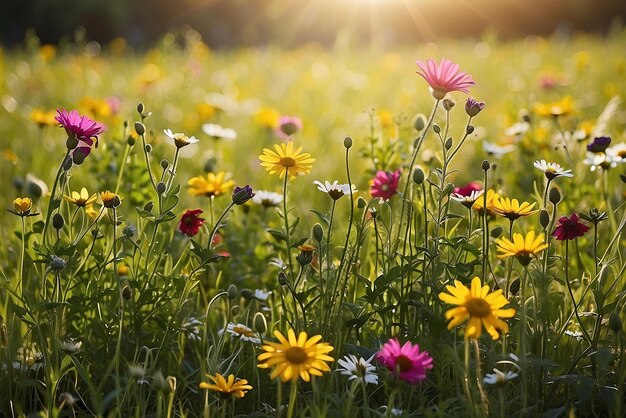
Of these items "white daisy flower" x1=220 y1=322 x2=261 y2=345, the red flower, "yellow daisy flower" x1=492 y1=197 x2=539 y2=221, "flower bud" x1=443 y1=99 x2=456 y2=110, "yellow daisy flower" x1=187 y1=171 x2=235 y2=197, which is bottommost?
"white daisy flower" x1=220 y1=322 x2=261 y2=345

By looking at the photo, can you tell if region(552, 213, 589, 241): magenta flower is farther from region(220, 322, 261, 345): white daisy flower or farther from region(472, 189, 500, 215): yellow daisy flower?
region(220, 322, 261, 345): white daisy flower

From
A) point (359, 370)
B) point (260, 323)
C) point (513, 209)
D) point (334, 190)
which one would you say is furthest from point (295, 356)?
point (513, 209)

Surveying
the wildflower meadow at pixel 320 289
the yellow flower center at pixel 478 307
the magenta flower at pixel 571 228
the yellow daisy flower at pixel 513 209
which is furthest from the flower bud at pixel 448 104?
the yellow flower center at pixel 478 307

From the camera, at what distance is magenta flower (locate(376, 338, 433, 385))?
1.09 metres

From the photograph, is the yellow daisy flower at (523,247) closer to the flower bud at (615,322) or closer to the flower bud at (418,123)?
the flower bud at (615,322)

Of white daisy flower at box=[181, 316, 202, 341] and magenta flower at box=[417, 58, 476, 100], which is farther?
white daisy flower at box=[181, 316, 202, 341]

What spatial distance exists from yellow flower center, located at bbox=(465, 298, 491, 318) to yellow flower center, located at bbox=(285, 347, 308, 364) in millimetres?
261

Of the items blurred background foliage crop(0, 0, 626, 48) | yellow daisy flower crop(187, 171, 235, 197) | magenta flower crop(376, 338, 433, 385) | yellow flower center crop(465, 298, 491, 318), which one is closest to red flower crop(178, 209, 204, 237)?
yellow daisy flower crop(187, 171, 235, 197)

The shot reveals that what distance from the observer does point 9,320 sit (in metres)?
1.51

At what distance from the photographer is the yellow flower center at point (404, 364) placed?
1108 mm

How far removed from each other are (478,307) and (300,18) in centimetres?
1345

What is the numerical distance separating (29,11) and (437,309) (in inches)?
A: 442

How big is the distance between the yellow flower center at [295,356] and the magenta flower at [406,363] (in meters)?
0.13

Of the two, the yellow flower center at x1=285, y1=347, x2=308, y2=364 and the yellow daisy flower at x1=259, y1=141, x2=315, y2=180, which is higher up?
the yellow daisy flower at x1=259, y1=141, x2=315, y2=180
